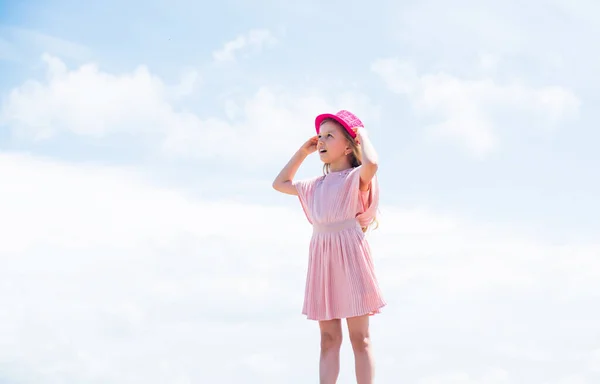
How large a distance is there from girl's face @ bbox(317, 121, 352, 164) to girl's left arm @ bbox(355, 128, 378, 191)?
0.22 metres

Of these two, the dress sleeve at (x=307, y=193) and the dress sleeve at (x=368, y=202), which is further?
the dress sleeve at (x=307, y=193)

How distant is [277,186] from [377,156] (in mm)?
1038

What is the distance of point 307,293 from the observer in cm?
547

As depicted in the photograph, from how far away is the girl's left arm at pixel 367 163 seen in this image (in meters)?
5.21

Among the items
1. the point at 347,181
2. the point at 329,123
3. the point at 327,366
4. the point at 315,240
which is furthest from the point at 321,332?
the point at 329,123

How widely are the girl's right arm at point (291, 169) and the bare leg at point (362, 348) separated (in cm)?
124

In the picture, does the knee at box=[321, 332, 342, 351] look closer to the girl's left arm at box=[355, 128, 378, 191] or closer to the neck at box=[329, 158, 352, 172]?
the girl's left arm at box=[355, 128, 378, 191]

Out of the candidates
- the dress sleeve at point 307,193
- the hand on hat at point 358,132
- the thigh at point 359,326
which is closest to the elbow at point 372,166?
the hand on hat at point 358,132

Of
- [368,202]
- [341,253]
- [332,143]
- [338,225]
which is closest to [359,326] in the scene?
[341,253]

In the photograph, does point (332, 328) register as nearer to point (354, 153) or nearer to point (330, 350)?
point (330, 350)

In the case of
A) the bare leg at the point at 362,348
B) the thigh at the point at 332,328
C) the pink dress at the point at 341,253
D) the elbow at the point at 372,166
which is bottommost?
the bare leg at the point at 362,348

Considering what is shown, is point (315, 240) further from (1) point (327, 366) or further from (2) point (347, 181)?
(1) point (327, 366)

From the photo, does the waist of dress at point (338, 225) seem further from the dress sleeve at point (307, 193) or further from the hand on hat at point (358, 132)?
the hand on hat at point (358, 132)

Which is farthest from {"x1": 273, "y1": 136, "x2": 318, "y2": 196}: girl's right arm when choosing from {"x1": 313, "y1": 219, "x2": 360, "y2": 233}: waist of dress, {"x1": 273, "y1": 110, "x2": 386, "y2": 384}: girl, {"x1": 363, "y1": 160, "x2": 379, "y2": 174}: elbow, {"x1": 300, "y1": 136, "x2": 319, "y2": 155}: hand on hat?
{"x1": 363, "y1": 160, "x2": 379, "y2": 174}: elbow
